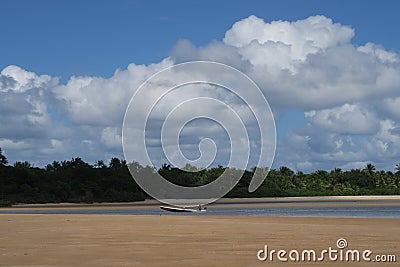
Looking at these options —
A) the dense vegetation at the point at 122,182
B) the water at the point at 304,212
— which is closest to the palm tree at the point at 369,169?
the dense vegetation at the point at 122,182

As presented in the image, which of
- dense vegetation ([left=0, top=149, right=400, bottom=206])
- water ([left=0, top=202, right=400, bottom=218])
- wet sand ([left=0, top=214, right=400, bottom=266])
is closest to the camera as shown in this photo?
wet sand ([left=0, top=214, right=400, bottom=266])

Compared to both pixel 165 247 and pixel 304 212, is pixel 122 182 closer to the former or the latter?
pixel 304 212

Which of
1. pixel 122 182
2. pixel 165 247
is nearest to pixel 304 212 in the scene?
pixel 165 247

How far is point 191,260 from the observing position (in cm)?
1659

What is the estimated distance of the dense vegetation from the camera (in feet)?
359

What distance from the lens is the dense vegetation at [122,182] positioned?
359 feet

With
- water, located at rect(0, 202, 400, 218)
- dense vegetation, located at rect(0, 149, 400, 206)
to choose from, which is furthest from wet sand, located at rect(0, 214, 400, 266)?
dense vegetation, located at rect(0, 149, 400, 206)

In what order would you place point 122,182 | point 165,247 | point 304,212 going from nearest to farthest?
point 165,247
point 304,212
point 122,182

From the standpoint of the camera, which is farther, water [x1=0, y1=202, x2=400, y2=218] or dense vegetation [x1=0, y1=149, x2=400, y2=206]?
dense vegetation [x1=0, y1=149, x2=400, y2=206]

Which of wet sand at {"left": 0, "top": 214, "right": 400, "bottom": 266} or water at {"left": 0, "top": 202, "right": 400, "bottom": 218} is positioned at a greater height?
water at {"left": 0, "top": 202, "right": 400, "bottom": 218}

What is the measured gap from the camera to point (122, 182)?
121375 mm

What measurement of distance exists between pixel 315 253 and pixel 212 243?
466 cm

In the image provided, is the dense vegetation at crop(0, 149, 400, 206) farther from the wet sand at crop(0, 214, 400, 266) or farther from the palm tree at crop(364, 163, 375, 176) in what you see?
the wet sand at crop(0, 214, 400, 266)

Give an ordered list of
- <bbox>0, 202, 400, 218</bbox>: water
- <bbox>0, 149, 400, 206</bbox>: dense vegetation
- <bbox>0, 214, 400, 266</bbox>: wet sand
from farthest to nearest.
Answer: <bbox>0, 149, 400, 206</bbox>: dense vegetation < <bbox>0, 202, 400, 218</bbox>: water < <bbox>0, 214, 400, 266</bbox>: wet sand
